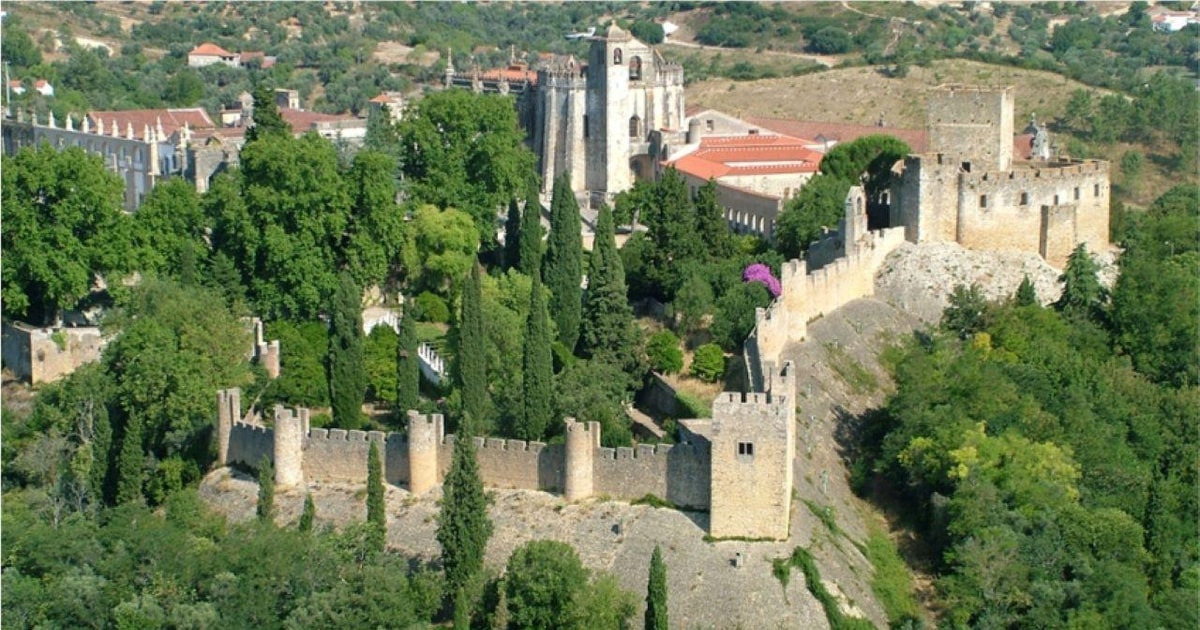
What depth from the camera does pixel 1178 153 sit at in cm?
8312

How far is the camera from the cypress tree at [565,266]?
161 feet

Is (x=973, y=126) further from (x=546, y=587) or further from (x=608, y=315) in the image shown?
(x=546, y=587)

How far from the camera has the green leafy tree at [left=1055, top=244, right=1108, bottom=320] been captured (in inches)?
1957

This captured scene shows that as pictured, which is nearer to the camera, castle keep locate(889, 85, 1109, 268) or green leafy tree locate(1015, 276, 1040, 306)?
green leafy tree locate(1015, 276, 1040, 306)

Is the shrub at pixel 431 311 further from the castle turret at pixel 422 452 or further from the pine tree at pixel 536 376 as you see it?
the castle turret at pixel 422 452

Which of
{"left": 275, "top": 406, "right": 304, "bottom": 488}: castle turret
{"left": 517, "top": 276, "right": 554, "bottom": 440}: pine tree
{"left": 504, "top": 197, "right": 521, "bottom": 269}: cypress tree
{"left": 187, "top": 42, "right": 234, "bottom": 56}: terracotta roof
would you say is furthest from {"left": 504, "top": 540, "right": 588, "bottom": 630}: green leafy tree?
{"left": 187, "top": 42, "right": 234, "bottom": 56}: terracotta roof

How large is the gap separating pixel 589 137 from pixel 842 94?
28.6m

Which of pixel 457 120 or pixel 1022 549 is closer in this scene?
pixel 1022 549

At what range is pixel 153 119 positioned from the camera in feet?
232

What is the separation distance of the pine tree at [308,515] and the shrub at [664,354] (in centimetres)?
1010

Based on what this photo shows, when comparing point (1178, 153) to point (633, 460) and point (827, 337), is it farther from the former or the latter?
point (633, 460)

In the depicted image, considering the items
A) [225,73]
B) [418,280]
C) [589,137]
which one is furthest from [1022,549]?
[225,73]

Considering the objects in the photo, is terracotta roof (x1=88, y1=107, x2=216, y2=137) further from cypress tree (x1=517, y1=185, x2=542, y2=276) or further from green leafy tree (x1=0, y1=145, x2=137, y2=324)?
cypress tree (x1=517, y1=185, x2=542, y2=276)

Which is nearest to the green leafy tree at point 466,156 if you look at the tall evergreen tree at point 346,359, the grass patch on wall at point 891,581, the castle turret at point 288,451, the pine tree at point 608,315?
the pine tree at point 608,315
